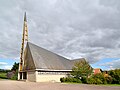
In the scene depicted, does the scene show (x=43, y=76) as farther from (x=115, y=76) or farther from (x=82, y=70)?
(x=115, y=76)

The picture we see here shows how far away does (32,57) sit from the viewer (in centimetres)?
3159

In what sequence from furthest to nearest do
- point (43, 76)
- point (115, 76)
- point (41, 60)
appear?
point (41, 60) → point (43, 76) → point (115, 76)

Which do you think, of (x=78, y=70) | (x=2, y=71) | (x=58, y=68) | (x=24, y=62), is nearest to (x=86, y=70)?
(x=78, y=70)

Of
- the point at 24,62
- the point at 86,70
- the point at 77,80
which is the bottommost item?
the point at 77,80

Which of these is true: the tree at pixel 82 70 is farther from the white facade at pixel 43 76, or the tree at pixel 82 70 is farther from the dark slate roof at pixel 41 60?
the dark slate roof at pixel 41 60

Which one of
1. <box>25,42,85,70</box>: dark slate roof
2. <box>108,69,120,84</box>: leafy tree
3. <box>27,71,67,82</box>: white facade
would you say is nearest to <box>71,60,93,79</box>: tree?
<box>27,71,67,82</box>: white facade

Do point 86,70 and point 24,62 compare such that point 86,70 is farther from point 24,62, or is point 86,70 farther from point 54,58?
point 24,62

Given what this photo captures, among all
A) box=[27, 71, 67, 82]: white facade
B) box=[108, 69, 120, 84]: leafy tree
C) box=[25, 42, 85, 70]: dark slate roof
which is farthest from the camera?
box=[25, 42, 85, 70]: dark slate roof

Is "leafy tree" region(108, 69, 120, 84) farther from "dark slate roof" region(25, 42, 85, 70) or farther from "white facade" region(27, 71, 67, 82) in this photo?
"dark slate roof" region(25, 42, 85, 70)

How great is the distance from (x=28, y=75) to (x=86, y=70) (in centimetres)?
1235

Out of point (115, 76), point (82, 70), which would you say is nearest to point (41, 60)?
point (82, 70)

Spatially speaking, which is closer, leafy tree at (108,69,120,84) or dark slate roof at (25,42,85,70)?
leafy tree at (108,69,120,84)

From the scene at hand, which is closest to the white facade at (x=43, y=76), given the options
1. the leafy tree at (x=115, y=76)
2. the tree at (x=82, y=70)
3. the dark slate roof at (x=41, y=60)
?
the dark slate roof at (x=41, y=60)

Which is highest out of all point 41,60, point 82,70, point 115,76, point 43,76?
point 41,60
